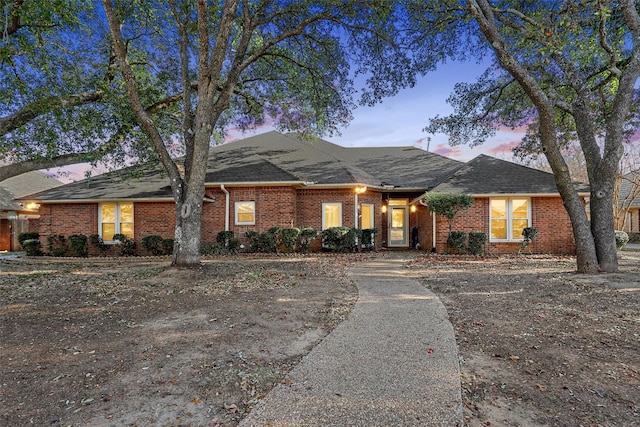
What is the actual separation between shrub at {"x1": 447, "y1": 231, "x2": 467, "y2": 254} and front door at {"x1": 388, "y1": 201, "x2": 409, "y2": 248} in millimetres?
3669

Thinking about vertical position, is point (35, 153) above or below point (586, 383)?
above

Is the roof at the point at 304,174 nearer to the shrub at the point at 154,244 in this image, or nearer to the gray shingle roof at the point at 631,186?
the shrub at the point at 154,244

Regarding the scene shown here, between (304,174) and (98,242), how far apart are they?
9093 mm

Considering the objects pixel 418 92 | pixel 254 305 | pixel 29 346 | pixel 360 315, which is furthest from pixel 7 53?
pixel 418 92

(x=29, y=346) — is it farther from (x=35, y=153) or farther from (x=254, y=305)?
(x=35, y=153)

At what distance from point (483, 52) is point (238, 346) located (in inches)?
473

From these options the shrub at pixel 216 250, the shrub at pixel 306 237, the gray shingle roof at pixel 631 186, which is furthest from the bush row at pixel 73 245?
the gray shingle roof at pixel 631 186

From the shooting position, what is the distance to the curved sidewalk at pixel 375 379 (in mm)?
2340

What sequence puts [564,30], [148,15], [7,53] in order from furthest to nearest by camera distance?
[148,15] < [7,53] < [564,30]

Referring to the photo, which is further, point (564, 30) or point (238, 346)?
point (564, 30)

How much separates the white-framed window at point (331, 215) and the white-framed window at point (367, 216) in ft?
3.83

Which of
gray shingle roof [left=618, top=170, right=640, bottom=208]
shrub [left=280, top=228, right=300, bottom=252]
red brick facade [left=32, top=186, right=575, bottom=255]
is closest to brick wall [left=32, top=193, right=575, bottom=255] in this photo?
red brick facade [left=32, top=186, right=575, bottom=255]

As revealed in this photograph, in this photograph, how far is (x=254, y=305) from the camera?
545 centimetres

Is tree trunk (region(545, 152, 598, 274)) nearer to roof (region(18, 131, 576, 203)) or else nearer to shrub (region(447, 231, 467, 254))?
shrub (region(447, 231, 467, 254))
